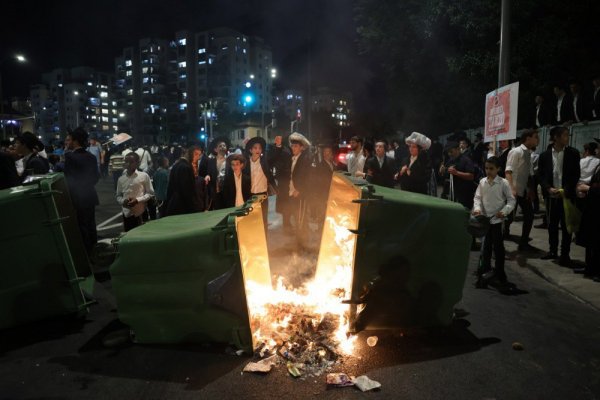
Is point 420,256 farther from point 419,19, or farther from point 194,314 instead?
point 419,19

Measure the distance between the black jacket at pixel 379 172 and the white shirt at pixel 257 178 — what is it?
86.4 inches

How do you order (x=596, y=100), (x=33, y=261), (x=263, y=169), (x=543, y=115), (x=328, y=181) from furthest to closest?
(x=543, y=115) < (x=596, y=100) < (x=328, y=181) < (x=263, y=169) < (x=33, y=261)

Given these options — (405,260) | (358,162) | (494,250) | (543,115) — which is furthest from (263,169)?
(543,115)

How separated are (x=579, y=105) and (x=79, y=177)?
486 inches

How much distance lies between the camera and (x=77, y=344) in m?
4.42

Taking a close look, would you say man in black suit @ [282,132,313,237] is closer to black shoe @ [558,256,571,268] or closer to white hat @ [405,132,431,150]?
white hat @ [405,132,431,150]

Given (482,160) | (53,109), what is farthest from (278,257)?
(53,109)

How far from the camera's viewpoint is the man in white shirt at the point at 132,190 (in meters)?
7.32

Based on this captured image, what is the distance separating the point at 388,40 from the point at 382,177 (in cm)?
1851

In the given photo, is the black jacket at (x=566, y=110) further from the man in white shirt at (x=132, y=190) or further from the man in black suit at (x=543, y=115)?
the man in white shirt at (x=132, y=190)

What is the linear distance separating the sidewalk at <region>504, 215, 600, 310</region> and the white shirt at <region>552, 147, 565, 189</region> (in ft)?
4.01

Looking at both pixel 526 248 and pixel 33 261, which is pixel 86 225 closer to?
pixel 33 261

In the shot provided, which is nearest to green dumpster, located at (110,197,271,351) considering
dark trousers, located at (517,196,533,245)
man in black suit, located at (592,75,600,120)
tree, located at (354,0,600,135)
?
dark trousers, located at (517,196,533,245)

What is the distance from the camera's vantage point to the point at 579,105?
12.0m
